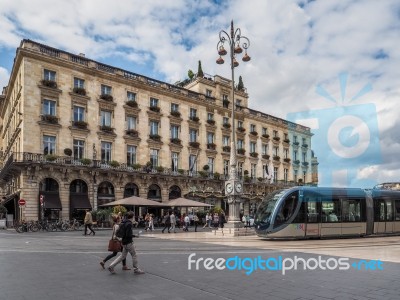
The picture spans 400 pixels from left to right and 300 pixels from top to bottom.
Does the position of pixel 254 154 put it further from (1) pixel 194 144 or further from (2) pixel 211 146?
(1) pixel 194 144

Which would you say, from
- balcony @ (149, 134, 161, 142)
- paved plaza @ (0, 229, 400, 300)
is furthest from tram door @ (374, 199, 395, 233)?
balcony @ (149, 134, 161, 142)

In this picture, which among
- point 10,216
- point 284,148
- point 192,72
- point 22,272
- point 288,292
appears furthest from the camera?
point 284,148

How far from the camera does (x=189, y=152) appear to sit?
45.0 m

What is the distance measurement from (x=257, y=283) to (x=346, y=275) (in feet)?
7.43

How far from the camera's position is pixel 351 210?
2012 centimetres

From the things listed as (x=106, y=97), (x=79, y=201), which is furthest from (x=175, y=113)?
(x=79, y=201)

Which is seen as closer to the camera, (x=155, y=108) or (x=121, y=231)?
(x=121, y=231)

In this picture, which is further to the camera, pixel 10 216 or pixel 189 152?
pixel 189 152

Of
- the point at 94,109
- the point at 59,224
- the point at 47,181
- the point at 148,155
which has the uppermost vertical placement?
the point at 94,109

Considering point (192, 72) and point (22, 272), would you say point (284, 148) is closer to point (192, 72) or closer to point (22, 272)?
point (192, 72)

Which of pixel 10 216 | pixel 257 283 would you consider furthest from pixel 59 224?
pixel 257 283

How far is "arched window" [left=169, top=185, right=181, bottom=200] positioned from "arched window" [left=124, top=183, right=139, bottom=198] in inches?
174

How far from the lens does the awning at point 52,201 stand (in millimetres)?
32091

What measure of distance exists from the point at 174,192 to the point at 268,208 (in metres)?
24.5
